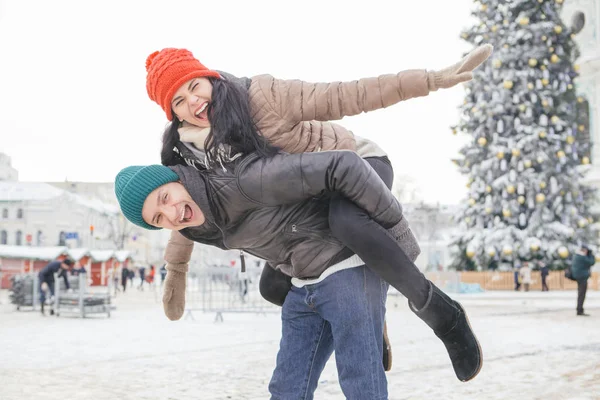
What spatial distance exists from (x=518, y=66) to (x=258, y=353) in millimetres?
22672

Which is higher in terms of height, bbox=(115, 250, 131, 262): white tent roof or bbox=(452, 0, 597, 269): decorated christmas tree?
bbox=(452, 0, 597, 269): decorated christmas tree

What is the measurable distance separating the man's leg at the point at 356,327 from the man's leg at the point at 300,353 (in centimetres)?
23

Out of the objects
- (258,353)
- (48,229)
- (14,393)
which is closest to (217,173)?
(14,393)

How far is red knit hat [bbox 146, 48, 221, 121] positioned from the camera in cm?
258

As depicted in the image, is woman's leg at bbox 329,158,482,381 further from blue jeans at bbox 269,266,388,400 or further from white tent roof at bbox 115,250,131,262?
white tent roof at bbox 115,250,131,262

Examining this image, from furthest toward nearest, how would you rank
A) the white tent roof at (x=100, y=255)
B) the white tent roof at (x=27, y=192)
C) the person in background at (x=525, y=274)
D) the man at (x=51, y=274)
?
the white tent roof at (x=27, y=192), the white tent roof at (x=100, y=255), the person in background at (x=525, y=274), the man at (x=51, y=274)

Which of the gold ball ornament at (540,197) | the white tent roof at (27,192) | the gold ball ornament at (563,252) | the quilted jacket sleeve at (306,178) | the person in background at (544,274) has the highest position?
the white tent roof at (27,192)

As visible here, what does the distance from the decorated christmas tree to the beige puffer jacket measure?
25.2 metres

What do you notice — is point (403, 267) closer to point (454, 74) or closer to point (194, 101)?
point (454, 74)

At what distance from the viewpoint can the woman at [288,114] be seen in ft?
7.98

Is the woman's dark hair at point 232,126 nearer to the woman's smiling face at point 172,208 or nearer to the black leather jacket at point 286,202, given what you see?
the black leather jacket at point 286,202

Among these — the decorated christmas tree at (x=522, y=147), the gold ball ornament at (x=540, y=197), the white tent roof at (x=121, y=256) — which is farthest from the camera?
the white tent roof at (x=121, y=256)

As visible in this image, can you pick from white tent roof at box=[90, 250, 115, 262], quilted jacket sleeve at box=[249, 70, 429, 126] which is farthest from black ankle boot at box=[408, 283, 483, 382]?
white tent roof at box=[90, 250, 115, 262]

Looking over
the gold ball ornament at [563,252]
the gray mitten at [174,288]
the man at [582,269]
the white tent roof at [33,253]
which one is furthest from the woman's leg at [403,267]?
the white tent roof at [33,253]
